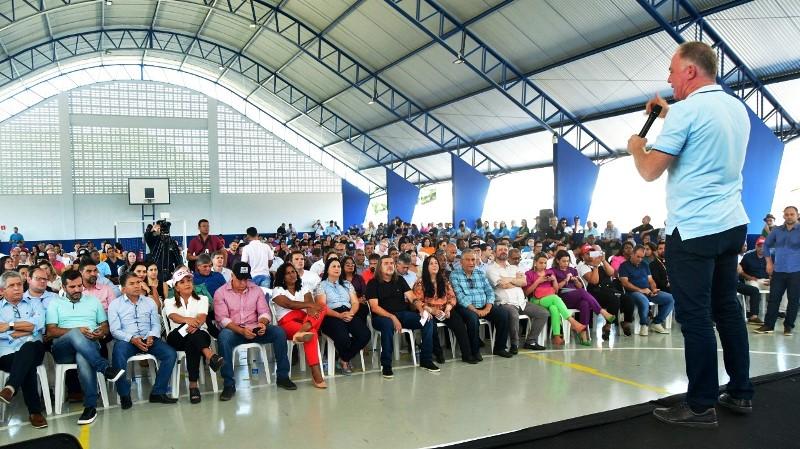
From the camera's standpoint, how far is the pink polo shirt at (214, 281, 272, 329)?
15.0 feet

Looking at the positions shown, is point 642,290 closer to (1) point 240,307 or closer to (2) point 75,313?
(1) point 240,307

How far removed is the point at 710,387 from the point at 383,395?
2.67 metres

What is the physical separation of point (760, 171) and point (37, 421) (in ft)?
37.3

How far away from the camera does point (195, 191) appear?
23484 mm

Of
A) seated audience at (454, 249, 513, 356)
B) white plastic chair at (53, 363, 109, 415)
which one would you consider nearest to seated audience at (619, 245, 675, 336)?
seated audience at (454, 249, 513, 356)

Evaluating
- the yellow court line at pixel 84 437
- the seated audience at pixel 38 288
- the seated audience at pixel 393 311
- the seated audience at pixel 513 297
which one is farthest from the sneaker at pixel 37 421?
the seated audience at pixel 513 297

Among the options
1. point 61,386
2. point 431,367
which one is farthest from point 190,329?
point 431,367

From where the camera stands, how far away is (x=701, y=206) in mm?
1974

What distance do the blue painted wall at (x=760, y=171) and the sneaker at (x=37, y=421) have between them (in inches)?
425

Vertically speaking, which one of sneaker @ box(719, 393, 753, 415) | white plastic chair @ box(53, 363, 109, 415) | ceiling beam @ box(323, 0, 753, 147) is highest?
ceiling beam @ box(323, 0, 753, 147)

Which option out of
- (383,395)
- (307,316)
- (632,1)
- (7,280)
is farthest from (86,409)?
(632,1)

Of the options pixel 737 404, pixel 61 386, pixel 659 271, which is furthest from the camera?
pixel 659 271

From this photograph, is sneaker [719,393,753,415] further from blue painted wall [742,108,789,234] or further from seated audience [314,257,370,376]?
blue painted wall [742,108,789,234]

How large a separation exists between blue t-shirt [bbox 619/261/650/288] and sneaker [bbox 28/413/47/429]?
19.7ft
